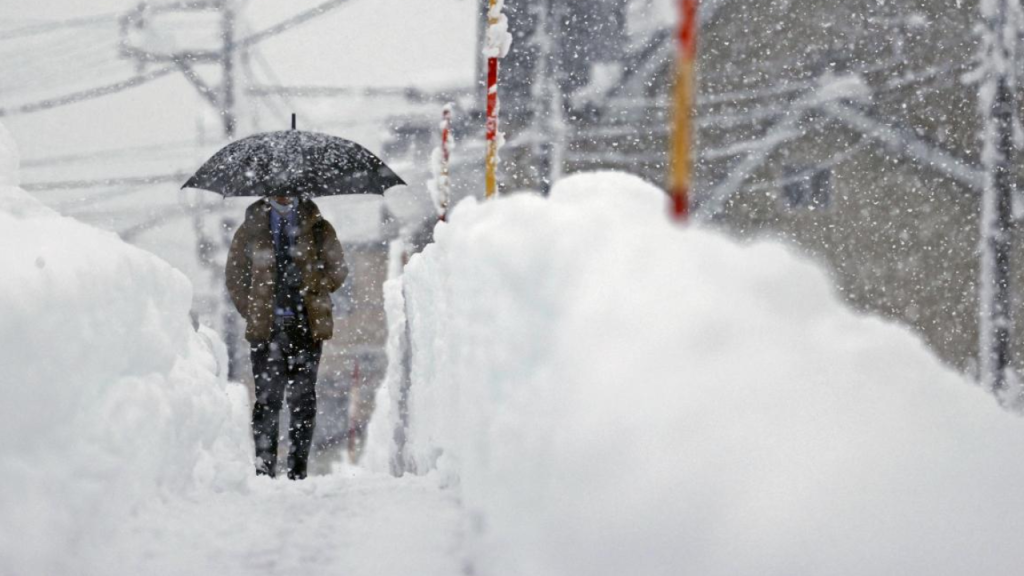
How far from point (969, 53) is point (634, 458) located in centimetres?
1570

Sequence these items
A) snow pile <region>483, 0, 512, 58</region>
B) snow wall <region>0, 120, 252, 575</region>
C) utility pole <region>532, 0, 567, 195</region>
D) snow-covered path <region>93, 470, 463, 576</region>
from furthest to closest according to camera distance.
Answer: utility pole <region>532, 0, 567, 195</region>, snow pile <region>483, 0, 512, 58</region>, snow-covered path <region>93, 470, 463, 576</region>, snow wall <region>0, 120, 252, 575</region>

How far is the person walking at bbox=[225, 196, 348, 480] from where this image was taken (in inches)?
230

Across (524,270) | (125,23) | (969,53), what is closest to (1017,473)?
(524,270)

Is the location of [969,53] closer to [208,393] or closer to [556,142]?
[556,142]

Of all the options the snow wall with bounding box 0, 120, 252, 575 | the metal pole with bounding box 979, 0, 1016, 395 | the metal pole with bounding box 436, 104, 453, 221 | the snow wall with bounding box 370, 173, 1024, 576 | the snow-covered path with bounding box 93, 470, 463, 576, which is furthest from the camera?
the metal pole with bounding box 979, 0, 1016, 395

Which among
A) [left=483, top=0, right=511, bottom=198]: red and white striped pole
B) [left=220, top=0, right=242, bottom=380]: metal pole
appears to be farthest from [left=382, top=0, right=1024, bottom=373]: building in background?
[left=483, top=0, right=511, bottom=198]: red and white striped pole

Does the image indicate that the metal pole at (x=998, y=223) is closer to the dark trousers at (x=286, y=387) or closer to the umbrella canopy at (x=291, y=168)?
the umbrella canopy at (x=291, y=168)

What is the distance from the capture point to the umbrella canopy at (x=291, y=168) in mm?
6023

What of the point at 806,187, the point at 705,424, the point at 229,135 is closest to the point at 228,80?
the point at 229,135

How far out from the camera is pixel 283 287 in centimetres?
588

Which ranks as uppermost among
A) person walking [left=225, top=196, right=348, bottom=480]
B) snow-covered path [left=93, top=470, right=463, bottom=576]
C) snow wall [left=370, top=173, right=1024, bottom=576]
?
snow wall [left=370, top=173, right=1024, bottom=576]

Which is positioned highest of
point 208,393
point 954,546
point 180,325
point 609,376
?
point 609,376

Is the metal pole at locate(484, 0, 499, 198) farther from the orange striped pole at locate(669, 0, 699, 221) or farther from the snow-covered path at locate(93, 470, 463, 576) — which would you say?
the orange striped pole at locate(669, 0, 699, 221)

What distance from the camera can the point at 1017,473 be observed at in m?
2.59
